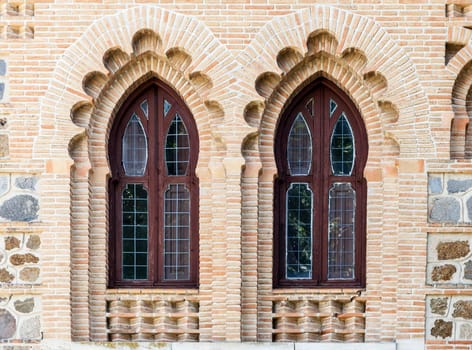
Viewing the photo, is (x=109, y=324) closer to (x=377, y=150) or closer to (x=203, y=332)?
(x=203, y=332)

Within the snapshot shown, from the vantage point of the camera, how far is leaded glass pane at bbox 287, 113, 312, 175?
7992mm

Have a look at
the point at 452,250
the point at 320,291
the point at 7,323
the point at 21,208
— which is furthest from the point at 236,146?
the point at 7,323

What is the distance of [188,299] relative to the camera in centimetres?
785

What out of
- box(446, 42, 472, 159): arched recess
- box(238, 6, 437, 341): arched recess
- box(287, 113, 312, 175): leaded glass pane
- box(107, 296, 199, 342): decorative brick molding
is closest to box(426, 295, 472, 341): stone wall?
box(238, 6, 437, 341): arched recess

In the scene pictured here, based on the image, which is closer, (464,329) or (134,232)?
(464,329)

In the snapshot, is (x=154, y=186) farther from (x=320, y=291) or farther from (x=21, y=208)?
(x=320, y=291)

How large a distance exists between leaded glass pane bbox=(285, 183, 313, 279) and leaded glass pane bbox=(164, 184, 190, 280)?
45.1 inches

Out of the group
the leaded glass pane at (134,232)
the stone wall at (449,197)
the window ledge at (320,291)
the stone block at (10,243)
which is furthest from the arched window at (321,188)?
the stone block at (10,243)

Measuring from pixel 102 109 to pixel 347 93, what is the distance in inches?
108

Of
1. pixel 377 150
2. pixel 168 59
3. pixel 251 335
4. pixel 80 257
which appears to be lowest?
pixel 251 335

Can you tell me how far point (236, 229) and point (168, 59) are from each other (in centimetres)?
201

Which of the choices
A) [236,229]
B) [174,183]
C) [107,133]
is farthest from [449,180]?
[107,133]

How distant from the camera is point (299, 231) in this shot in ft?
26.4

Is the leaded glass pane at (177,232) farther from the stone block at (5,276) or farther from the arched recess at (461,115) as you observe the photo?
the arched recess at (461,115)
